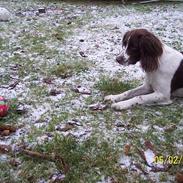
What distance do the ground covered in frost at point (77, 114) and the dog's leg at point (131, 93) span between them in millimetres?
214

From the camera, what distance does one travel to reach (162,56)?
14.4 feet

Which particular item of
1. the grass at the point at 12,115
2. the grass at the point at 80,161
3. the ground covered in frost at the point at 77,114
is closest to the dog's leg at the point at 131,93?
the ground covered in frost at the point at 77,114

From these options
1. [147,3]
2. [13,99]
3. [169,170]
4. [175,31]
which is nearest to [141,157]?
[169,170]

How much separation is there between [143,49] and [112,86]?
0.82m

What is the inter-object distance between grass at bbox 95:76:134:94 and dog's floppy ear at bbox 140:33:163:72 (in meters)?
0.69

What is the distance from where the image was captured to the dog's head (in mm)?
4305

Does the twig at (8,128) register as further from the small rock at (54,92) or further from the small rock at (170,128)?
the small rock at (170,128)

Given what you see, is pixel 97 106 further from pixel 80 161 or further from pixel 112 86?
pixel 80 161

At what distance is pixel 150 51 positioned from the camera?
4.30m

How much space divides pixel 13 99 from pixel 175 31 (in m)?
4.33

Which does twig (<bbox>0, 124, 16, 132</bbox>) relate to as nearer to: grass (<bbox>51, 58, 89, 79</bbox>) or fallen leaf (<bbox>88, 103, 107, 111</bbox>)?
fallen leaf (<bbox>88, 103, 107, 111</bbox>)

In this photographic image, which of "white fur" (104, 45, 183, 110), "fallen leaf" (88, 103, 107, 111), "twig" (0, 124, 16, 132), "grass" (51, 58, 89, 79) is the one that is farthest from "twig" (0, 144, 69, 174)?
"grass" (51, 58, 89, 79)

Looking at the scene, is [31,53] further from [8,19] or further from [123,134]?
[123,134]
